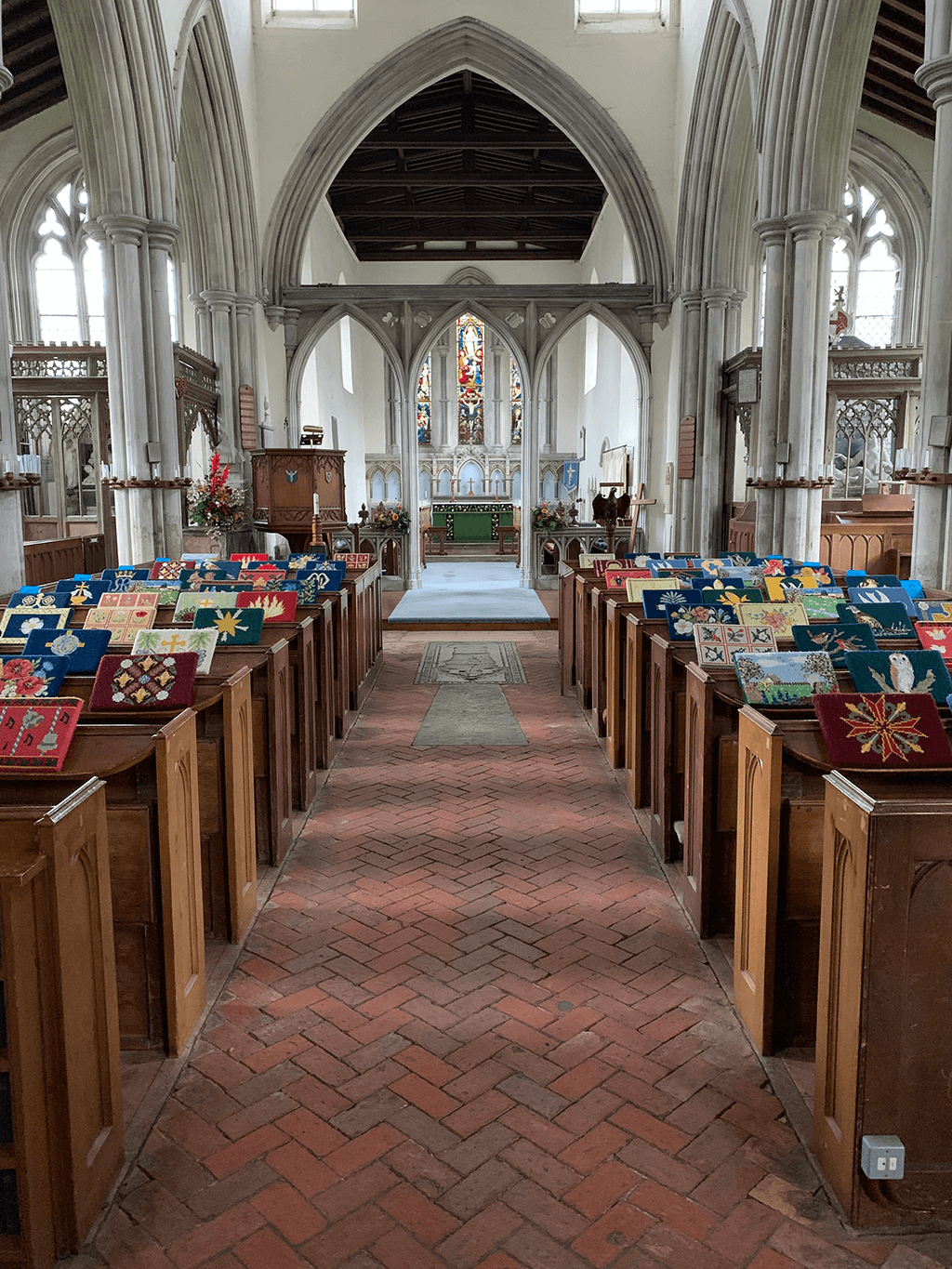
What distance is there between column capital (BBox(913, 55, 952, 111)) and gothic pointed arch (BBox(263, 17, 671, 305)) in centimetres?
764

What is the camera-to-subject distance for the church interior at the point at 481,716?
1.85 metres

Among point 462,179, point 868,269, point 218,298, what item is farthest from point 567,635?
point 462,179

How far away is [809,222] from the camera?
8.30 metres

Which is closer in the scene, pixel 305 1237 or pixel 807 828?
pixel 305 1237

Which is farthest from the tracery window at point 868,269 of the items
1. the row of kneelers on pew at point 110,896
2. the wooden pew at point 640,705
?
the row of kneelers on pew at point 110,896

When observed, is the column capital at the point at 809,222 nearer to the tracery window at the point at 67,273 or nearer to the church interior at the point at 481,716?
the church interior at the point at 481,716

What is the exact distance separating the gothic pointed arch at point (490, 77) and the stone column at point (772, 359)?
14.7ft

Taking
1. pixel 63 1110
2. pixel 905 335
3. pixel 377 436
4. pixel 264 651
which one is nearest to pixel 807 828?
pixel 63 1110

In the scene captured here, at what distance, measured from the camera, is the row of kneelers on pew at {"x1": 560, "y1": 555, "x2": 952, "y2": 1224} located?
1.79 metres

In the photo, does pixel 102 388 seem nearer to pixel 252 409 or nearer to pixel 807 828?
pixel 252 409

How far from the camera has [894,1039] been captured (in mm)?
1808

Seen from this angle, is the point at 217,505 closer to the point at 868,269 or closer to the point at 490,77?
the point at 490,77

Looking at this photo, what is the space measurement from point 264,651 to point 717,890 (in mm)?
1818

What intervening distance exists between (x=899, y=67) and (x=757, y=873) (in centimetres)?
1158
